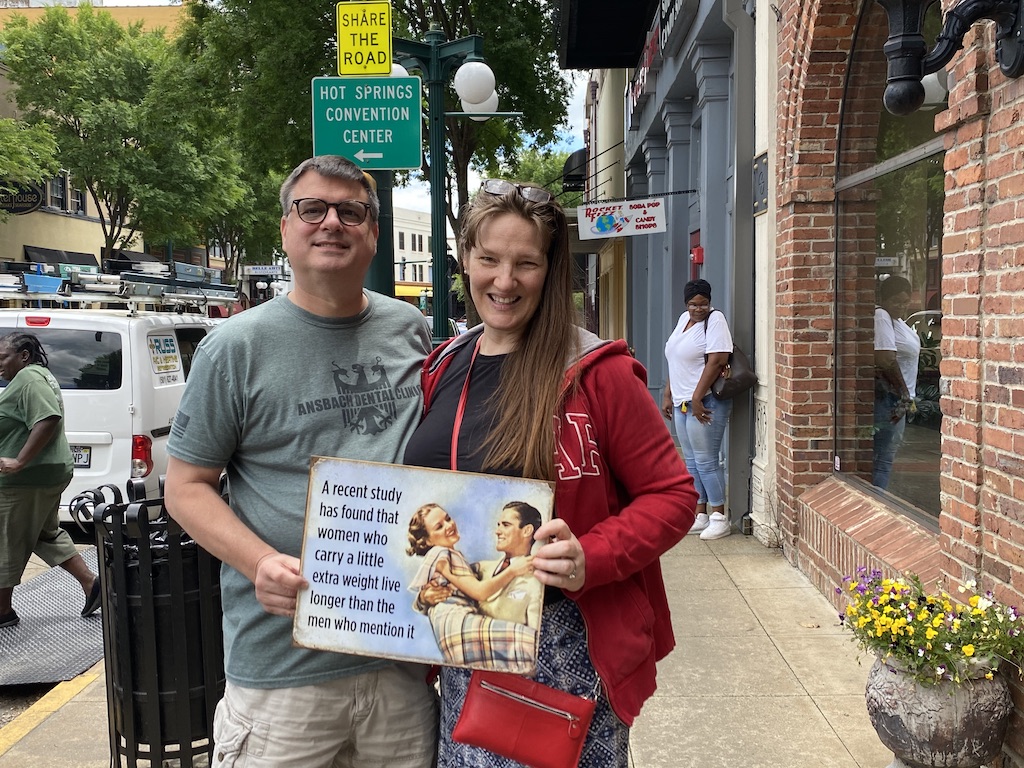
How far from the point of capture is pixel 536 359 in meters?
2.04

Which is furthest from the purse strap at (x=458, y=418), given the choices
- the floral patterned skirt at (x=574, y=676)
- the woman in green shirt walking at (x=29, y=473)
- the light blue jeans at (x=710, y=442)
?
the light blue jeans at (x=710, y=442)

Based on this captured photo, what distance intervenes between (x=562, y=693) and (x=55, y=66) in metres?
29.2

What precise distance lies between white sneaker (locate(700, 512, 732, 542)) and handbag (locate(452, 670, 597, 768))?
5.65m

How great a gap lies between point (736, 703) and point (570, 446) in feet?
9.56

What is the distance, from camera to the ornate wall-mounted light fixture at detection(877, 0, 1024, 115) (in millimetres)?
3252

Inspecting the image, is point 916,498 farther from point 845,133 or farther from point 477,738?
point 477,738

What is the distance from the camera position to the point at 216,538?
2084 millimetres

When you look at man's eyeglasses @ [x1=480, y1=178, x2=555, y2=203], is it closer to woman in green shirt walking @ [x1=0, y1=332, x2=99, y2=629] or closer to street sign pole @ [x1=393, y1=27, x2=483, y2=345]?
woman in green shirt walking @ [x1=0, y1=332, x2=99, y2=629]

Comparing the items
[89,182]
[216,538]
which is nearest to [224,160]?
[89,182]

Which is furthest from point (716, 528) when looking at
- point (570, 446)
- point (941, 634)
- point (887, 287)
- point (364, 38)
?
point (570, 446)

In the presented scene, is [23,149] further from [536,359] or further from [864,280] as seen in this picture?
[536,359]

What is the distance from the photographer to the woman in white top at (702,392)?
719cm

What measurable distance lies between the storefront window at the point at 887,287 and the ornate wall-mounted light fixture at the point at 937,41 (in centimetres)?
123

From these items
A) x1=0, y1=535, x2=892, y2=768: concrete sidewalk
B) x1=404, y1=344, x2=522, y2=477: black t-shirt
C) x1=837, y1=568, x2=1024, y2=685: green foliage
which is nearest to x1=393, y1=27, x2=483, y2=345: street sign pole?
x1=0, y1=535, x2=892, y2=768: concrete sidewalk
